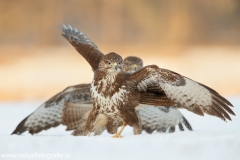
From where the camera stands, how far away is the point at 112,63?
16.6 feet

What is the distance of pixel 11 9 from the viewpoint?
36.2 ft

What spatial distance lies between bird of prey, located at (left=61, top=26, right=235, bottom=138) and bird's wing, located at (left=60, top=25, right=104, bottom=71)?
1.45ft

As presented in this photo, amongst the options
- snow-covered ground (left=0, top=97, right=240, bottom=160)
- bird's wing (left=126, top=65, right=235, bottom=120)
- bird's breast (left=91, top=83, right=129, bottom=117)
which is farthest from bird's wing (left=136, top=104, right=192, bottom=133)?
snow-covered ground (left=0, top=97, right=240, bottom=160)

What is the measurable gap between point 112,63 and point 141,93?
1.76ft

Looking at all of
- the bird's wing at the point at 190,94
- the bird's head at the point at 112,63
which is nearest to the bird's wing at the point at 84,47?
the bird's head at the point at 112,63

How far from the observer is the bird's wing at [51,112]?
591 cm

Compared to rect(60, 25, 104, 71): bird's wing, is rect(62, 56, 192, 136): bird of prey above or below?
below

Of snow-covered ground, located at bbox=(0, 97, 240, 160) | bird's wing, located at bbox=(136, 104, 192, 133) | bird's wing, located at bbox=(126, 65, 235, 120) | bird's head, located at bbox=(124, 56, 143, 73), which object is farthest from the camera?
bird's head, located at bbox=(124, 56, 143, 73)

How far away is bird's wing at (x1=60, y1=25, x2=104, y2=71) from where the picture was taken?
18.7 ft

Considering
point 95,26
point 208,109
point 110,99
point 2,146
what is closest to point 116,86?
point 110,99

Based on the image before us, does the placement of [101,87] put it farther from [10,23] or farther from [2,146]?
[10,23]

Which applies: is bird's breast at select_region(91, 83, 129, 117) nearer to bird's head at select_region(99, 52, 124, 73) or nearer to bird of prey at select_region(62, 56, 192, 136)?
bird's head at select_region(99, 52, 124, 73)

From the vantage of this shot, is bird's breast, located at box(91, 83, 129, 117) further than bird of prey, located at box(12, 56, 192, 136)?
No

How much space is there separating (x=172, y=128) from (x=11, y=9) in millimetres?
5901
